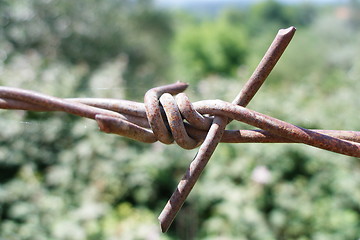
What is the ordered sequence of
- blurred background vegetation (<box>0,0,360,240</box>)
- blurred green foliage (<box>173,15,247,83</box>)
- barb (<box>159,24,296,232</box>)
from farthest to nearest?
blurred green foliage (<box>173,15,247,83</box>) < blurred background vegetation (<box>0,0,360,240</box>) < barb (<box>159,24,296,232</box>)

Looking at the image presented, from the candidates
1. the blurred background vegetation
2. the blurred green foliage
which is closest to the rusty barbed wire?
the blurred background vegetation

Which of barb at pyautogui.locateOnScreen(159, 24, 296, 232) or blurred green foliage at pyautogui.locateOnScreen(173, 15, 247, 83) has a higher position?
barb at pyautogui.locateOnScreen(159, 24, 296, 232)

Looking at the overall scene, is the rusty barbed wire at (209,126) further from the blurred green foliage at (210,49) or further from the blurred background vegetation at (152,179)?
the blurred green foliage at (210,49)

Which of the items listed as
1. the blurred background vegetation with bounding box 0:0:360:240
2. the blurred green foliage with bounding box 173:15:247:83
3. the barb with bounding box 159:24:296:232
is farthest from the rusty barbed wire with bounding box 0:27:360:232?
the blurred green foliage with bounding box 173:15:247:83

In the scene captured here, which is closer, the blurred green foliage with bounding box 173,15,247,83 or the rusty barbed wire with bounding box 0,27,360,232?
the rusty barbed wire with bounding box 0,27,360,232

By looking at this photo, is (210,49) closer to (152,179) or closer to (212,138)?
(152,179)

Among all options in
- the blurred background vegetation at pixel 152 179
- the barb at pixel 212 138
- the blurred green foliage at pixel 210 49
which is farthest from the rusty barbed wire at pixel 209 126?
the blurred green foliage at pixel 210 49

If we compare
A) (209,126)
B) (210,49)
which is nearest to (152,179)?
(209,126)

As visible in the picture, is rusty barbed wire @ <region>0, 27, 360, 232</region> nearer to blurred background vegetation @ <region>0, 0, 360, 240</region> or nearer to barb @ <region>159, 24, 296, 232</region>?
barb @ <region>159, 24, 296, 232</region>

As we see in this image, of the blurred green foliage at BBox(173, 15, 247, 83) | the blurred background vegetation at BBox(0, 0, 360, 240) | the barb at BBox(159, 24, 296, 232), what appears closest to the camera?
the barb at BBox(159, 24, 296, 232)

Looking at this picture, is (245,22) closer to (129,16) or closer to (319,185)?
(129,16)

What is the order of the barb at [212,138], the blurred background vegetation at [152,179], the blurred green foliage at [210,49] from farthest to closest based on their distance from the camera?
the blurred green foliage at [210,49], the blurred background vegetation at [152,179], the barb at [212,138]

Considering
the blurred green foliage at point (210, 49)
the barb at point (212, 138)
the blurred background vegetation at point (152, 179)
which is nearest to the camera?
the barb at point (212, 138)

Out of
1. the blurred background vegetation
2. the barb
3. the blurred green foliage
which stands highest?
the barb
